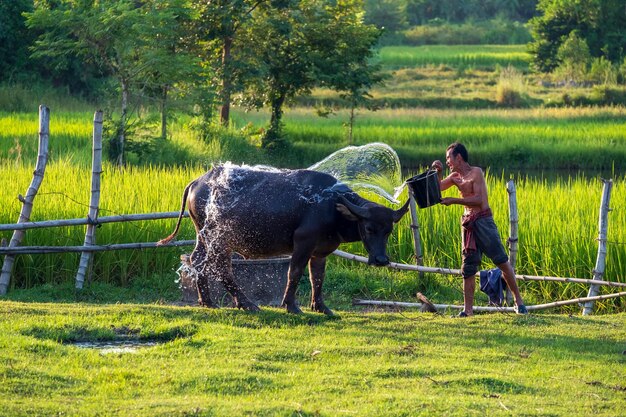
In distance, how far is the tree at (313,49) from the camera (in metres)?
22.7

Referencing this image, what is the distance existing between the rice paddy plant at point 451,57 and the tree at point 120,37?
75.1 ft

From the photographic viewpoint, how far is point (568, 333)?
779 cm

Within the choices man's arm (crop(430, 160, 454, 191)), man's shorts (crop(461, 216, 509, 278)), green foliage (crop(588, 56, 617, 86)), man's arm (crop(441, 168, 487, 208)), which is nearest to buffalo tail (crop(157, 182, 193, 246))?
man's arm (crop(430, 160, 454, 191))

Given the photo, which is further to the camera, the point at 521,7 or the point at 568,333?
the point at 521,7

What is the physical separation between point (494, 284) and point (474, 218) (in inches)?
43.5

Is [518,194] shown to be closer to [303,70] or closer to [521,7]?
Result: [303,70]

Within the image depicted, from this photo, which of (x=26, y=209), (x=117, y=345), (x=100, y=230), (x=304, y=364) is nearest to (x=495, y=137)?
(x=100, y=230)

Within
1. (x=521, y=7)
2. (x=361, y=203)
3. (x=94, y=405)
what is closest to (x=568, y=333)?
(x=361, y=203)

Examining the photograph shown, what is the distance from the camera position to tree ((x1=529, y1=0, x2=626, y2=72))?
39.5 metres

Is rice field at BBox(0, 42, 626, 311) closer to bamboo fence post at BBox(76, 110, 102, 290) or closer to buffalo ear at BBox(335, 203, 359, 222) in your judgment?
bamboo fence post at BBox(76, 110, 102, 290)

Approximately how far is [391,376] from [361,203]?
6.87 ft

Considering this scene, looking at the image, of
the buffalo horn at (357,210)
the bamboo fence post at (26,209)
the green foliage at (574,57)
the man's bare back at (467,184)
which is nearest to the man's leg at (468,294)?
the man's bare back at (467,184)

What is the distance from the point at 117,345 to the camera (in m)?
7.25

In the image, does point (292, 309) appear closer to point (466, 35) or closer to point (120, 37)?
point (120, 37)
